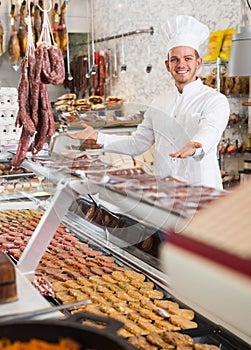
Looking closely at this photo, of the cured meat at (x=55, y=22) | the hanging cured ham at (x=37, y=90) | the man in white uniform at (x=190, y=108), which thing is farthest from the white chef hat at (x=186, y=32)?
the cured meat at (x=55, y=22)

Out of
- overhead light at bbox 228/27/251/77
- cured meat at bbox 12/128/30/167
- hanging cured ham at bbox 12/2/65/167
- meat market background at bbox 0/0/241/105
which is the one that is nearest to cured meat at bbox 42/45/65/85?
hanging cured ham at bbox 12/2/65/167

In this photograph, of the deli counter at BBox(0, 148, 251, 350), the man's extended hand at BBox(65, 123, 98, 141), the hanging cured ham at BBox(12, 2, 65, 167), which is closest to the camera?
the deli counter at BBox(0, 148, 251, 350)

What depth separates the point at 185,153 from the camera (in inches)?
97.9

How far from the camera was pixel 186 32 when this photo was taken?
400 cm

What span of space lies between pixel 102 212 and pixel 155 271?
0.49m

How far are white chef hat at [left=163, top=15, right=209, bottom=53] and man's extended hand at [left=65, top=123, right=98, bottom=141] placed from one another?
1.55 m

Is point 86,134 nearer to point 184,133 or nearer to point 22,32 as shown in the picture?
point 184,133

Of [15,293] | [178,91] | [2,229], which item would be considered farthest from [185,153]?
[178,91]

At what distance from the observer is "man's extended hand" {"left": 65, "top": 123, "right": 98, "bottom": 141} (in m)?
2.69

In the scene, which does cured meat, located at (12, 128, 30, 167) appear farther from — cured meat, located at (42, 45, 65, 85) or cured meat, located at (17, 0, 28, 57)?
cured meat, located at (17, 0, 28, 57)

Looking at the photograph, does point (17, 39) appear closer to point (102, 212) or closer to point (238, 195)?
point (102, 212)

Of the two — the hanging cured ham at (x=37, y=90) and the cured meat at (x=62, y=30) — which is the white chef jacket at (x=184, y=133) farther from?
the cured meat at (x=62, y=30)

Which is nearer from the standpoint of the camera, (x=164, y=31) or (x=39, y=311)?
(x=39, y=311)

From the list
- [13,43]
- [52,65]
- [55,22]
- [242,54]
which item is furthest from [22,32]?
[52,65]
